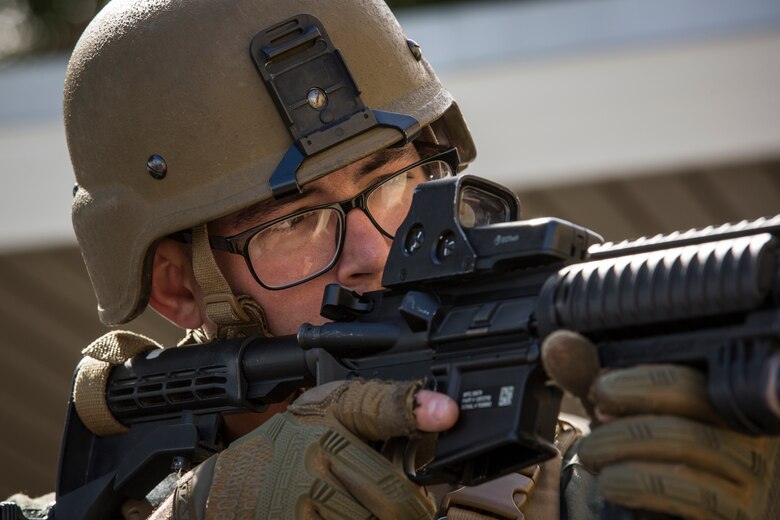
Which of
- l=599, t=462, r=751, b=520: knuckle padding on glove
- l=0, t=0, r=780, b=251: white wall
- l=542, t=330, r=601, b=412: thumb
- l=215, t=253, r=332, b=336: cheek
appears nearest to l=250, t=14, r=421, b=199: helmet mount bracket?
l=215, t=253, r=332, b=336: cheek

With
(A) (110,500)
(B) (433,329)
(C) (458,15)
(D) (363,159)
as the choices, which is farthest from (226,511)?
(C) (458,15)

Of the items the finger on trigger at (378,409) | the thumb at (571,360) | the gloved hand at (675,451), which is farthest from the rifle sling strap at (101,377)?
the gloved hand at (675,451)

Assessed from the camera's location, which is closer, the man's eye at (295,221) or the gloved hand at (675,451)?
the gloved hand at (675,451)

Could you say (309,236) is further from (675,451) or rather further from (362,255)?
(675,451)

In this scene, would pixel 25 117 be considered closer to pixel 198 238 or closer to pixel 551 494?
pixel 198 238

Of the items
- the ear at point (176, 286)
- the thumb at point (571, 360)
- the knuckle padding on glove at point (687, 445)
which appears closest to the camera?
the knuckle padding on glove at point (687, 445)

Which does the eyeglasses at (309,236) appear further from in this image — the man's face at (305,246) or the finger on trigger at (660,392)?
the finger on trigger at (660,392)

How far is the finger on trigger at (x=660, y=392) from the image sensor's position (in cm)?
186

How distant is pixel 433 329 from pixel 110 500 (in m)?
1.09

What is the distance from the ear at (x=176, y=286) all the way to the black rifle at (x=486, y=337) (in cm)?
21

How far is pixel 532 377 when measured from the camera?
6.97 feet

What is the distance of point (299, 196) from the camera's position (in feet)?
9.62

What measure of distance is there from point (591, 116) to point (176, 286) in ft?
8.09

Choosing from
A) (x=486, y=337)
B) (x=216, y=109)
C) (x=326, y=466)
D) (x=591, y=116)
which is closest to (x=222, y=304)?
(x=216, y=109)
